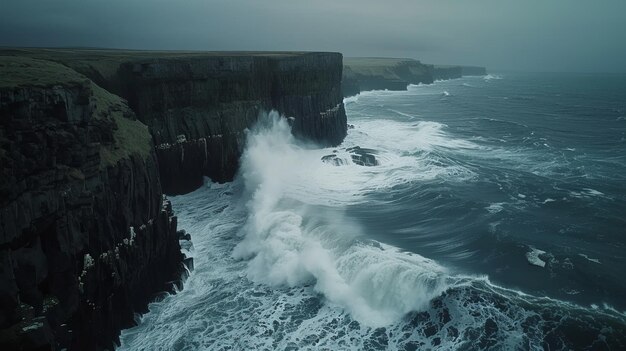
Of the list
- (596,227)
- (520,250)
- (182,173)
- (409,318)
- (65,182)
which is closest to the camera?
(65,182)

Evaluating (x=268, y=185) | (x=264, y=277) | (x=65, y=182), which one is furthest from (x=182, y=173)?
(x=65, y=182)

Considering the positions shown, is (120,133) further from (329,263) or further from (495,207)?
(495,207)

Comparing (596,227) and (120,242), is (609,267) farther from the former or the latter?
(120,242)

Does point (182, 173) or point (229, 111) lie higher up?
point (229, 111)

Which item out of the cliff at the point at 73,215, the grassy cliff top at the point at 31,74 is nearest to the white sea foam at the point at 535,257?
the cliff at the point at 73,215

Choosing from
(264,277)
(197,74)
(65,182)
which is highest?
(197,74)

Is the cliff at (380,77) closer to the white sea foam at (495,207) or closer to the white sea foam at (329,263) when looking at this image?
the white sea foam at (495,207)

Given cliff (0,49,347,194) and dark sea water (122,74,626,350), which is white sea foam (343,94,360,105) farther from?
dark sea water (122,74,626,350)
